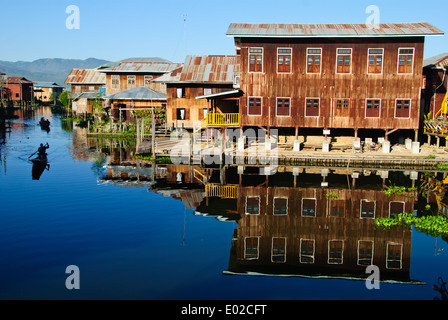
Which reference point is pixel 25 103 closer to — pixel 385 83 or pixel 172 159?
pixel 172 159

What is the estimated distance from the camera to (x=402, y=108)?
113 ft

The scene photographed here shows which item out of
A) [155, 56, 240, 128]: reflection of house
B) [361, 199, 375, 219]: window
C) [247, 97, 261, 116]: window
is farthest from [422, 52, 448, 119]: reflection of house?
[361, 199, 375, 219]: window

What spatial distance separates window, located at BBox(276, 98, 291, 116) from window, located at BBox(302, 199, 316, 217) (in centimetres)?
1400

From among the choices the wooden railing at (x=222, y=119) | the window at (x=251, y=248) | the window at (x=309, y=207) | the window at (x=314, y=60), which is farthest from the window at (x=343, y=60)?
the window at (x=251, y=248)

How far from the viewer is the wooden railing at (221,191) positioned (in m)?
24.3

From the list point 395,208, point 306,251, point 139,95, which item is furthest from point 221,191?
point 139,95

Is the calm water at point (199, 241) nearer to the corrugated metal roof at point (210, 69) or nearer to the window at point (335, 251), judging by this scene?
the window at point (335, 251)

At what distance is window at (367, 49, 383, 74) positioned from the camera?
112 feet

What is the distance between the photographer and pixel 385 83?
34.2m

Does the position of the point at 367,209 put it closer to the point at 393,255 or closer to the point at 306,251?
the point at 393,255

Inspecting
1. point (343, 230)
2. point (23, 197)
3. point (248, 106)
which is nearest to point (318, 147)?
point (248, 106)

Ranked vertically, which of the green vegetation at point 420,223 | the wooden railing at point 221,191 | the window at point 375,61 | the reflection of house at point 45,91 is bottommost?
the green vegetation at point 420,223

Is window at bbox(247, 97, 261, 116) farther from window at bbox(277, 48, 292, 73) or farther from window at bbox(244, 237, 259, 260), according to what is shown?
window at bbox(244, 237, 259, 260)

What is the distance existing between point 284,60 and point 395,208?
1731cm
